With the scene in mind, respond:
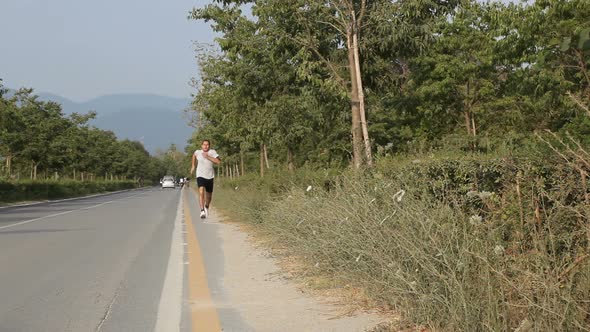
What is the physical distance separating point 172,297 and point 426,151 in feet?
17.1

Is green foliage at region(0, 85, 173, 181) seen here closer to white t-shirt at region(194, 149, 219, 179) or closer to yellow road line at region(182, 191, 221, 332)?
white t-shirt at region(194, 149, 219, 179)

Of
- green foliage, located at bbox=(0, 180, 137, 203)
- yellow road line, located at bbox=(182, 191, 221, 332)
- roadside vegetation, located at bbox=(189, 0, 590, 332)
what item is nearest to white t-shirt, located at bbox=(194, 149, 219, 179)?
roadside vegetation, located at bbox=(189, 0, 590, 332)

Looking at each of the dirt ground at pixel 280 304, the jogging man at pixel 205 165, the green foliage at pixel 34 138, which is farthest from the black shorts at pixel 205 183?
the green foliage at pixel 34 138

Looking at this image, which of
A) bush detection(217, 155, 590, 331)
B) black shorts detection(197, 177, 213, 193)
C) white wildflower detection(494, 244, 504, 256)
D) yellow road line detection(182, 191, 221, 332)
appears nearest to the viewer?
bush detection(217, 155, 590, 331)

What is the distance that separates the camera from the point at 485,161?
600 cm

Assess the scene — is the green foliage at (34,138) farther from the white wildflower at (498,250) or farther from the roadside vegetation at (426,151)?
the white wildflower at (498,250)

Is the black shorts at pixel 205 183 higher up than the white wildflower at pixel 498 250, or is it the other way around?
the black shorts at pixel 205 183

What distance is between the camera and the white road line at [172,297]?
5.16 m

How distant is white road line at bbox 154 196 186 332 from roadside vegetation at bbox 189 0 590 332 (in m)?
1.63

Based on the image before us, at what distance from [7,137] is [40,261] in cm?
3638

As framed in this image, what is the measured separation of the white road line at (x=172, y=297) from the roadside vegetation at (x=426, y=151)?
1628mm

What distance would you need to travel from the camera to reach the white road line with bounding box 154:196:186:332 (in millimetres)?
5156

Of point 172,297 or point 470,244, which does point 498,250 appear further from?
point 172,297

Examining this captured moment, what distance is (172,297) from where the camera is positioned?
20.5ft
